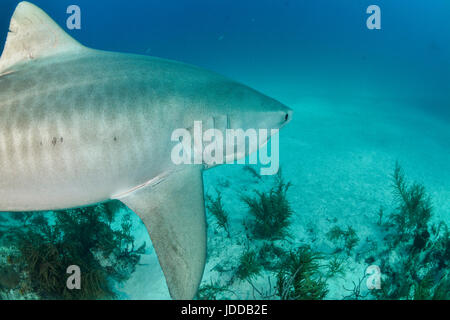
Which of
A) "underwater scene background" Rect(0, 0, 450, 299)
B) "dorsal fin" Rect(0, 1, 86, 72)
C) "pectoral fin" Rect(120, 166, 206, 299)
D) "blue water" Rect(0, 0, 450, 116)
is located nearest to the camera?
"pectoral fin" Rect(120, 166, 206, 299)

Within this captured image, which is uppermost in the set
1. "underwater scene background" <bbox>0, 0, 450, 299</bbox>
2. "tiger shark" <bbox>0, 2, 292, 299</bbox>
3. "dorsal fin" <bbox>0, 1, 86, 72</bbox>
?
"dorsal fin" <bbox>0, 1, 86, 72</bbox>

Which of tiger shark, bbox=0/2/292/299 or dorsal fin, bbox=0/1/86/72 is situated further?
dorsal fin, bbox=0/1/86/72

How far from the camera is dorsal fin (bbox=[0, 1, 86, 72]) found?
7.89ft

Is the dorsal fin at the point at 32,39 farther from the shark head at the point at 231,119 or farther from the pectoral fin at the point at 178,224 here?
the pectoral fin at the point at 178,224

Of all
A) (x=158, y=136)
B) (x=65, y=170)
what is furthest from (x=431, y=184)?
(x=65, y=170)

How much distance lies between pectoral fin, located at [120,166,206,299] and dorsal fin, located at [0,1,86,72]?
172cm

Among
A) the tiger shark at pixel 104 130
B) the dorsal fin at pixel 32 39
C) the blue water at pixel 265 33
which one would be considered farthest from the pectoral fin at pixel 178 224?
the blue water at pixel 265 33

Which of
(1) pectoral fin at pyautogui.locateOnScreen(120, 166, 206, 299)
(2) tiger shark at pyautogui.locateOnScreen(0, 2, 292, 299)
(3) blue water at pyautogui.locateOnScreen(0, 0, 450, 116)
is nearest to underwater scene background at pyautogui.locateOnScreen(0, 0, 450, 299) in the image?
(1) pectoral fin at pyautogui.locateOnScreen(120, 166, 206, 299)

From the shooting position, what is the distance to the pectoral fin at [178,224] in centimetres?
197

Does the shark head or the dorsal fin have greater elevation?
the dorsal fin

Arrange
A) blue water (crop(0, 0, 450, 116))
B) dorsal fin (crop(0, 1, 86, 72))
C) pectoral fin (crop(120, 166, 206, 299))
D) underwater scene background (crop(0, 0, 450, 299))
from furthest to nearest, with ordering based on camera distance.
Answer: blue water (crop(0, 0, 450, 116)) → underwater scene background (crop(0, 0, 450, 299)) → dorsal fin (crop(0, 1, 86, 72)) → pectoral fin (crop(120, 166, 206, 299))

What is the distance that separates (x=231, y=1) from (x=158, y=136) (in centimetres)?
16144

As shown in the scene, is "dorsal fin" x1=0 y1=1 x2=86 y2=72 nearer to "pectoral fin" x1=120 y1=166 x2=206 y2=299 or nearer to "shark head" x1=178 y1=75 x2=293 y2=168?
"shark head" x1=178 y1=75 x2=293 y2=168
